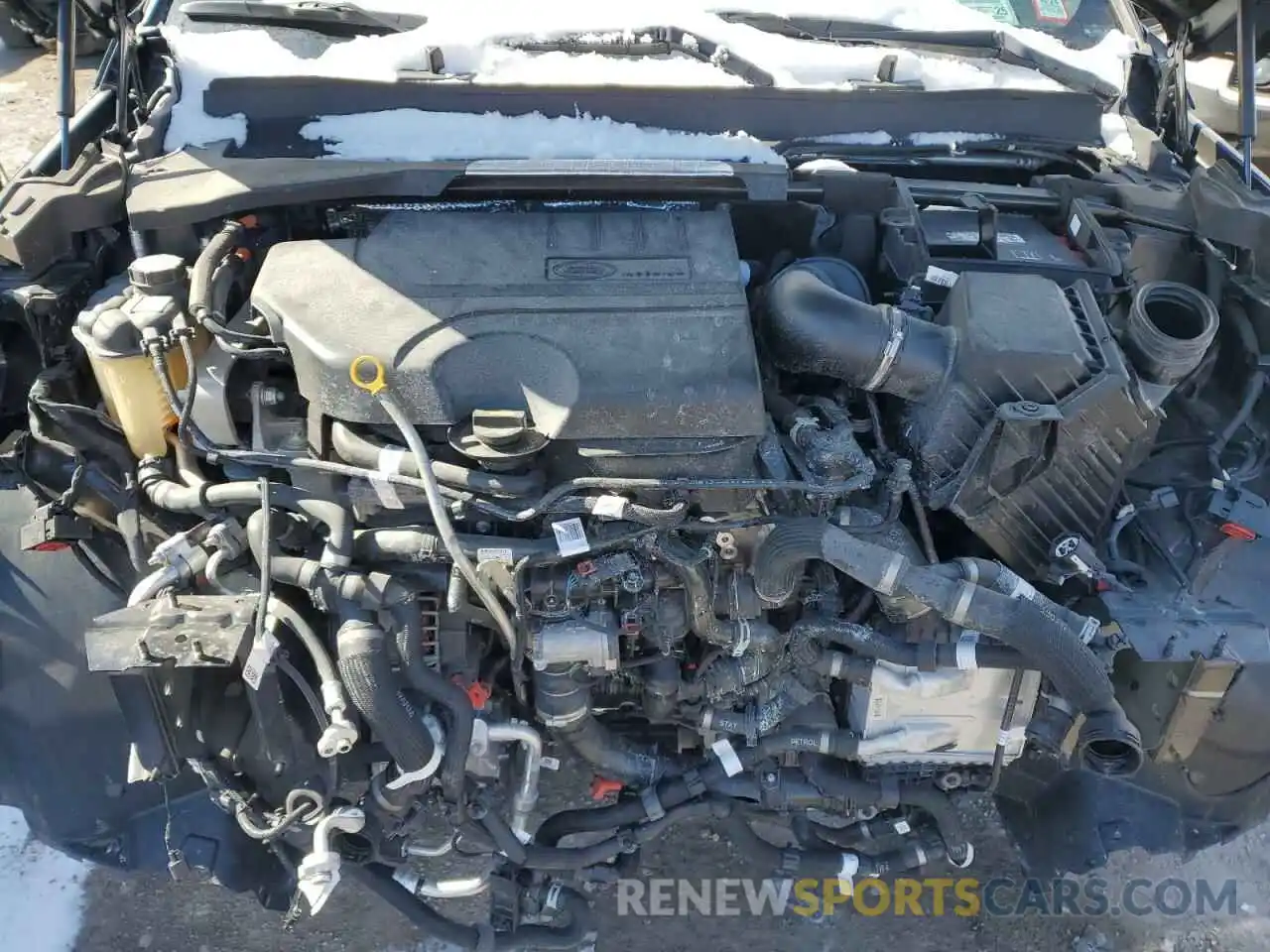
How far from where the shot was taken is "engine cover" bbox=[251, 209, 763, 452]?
Result: 200cm

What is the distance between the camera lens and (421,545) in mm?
2068

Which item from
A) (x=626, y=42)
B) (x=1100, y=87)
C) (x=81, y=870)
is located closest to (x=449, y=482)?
(x=626, y=42)

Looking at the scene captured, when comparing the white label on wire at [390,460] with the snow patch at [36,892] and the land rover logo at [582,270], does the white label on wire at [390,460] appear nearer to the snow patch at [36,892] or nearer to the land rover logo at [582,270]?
the land rover logo at [582,270]

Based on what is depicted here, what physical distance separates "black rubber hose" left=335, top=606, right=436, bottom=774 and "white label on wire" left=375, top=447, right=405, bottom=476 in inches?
11.8

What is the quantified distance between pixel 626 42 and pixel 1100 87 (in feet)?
4.68

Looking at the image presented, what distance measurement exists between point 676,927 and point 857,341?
1822 millimetres

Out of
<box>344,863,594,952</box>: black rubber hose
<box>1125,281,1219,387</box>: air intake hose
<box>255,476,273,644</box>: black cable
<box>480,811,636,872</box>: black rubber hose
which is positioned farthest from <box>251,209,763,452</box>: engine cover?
<box>344,863,594,952</box>: black rubber hose

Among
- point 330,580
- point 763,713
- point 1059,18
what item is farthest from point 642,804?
point 1059,18

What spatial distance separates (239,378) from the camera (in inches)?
89.0

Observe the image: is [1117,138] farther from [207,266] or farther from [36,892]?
[36,892]

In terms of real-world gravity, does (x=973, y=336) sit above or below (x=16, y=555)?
above

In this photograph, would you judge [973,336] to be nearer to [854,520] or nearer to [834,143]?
[854,520]

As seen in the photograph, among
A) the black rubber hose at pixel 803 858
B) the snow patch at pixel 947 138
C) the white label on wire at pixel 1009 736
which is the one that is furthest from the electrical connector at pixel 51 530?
the snow patch at pixel 947 138

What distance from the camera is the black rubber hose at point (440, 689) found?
6.94 feet
